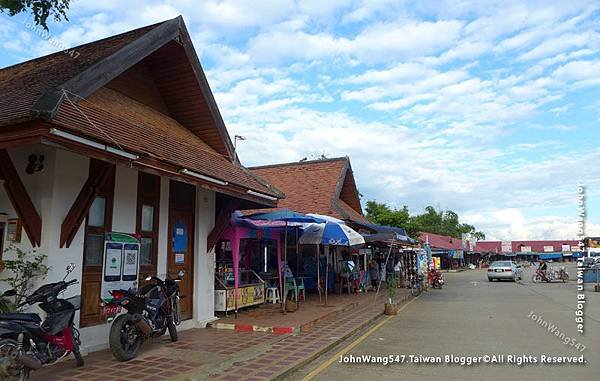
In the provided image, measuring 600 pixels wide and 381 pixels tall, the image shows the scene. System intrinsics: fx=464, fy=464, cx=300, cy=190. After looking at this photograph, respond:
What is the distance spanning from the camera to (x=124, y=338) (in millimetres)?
6625

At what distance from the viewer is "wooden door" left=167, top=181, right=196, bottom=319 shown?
912 cm

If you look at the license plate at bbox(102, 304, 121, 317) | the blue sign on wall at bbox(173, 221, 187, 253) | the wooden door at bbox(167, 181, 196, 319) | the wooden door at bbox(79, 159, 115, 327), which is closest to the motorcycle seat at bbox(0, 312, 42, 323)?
the wooden door at bbox(79, 159, 115, 327)

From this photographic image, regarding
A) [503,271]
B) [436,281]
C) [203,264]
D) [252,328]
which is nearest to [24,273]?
[203,264]

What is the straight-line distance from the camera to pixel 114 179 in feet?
25.2

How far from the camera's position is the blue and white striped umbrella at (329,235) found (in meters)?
12.3

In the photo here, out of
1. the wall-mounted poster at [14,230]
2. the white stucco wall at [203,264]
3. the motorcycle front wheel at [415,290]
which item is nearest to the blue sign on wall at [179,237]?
the white stucco wall at [203,264]

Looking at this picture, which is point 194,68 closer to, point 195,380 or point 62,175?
point 62,175

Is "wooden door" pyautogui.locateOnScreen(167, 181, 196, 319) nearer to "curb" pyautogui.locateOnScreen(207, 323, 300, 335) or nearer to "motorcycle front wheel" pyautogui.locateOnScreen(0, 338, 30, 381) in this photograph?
"curb" pyautogui.locateOnScreen(207, 323, 300, 335)

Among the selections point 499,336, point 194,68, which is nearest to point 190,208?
point 194,68

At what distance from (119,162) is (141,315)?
2.30 m

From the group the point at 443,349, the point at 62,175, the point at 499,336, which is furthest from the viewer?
the point at 499,336

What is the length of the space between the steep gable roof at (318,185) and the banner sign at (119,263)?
10.4m

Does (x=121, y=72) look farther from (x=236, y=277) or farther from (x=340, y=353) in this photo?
(x=340, y=353)

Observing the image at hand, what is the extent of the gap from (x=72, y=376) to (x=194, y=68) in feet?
21.3
